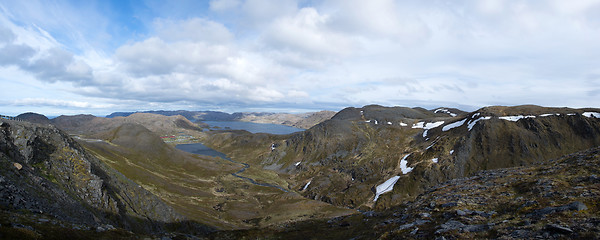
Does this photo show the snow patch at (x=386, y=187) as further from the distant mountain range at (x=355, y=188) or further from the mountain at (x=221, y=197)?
the mountain at (x=221, y=197)

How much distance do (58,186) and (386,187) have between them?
12195 centimetres

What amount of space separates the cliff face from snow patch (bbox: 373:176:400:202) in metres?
100

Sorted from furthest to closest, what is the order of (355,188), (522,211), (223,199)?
(355,188)
(223,199)
(522,211)

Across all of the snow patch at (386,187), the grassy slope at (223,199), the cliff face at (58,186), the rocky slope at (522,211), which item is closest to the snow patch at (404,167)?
the snow patch at (386,187)

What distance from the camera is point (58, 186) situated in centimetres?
3294

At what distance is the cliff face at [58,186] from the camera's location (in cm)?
2381

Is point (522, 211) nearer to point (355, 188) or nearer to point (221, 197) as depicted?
point (355, 188)

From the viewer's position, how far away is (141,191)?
5606 cm

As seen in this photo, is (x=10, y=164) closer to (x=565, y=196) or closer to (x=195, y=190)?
(x=565, y=196)

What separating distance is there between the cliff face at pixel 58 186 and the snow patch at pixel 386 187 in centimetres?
10018

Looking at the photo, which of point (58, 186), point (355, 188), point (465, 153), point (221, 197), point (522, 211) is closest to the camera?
point (522, 211)

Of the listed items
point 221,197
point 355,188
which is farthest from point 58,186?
point 355,188

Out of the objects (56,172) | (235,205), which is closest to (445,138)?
(235,205)

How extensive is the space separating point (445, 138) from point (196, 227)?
138956 millimetres
